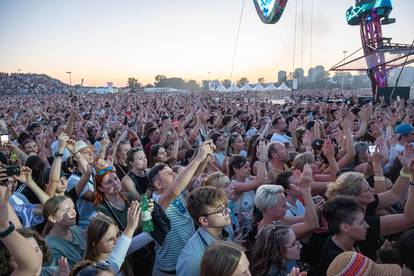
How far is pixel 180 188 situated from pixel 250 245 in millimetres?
803

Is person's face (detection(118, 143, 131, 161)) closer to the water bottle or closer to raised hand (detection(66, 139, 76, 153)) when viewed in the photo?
raised hand (detection(66, 139, 76, 153))

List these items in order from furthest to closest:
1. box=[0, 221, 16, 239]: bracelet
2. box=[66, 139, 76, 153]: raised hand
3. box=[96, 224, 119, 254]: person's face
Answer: box=[66, 139, 76, 153]: raised hand < box=[96, 224, 119, 254]: person's face < box=[0, 221, 16, 239]: bracelet

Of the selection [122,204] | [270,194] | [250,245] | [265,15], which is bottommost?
[250,245]

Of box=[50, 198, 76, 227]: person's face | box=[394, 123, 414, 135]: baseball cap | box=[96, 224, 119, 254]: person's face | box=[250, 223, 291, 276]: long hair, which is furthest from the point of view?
box=[394, 123, 414, 135]: baseball cap

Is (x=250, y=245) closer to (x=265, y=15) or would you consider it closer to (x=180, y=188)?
(x=180, y=188)

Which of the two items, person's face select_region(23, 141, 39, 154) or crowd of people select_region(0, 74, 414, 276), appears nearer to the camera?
crowd of people select_region(0, 74, 414, 276)

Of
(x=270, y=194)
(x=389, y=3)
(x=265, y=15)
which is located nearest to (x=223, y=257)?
(x=270, y=194)

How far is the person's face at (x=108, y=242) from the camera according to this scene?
2.64 metres

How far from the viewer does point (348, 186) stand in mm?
3336

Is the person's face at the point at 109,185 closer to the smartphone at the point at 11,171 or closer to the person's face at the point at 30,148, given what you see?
the smartphone at the point at 11,171

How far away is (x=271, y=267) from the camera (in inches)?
97.3

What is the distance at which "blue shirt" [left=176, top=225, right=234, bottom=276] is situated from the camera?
2492 millimetres

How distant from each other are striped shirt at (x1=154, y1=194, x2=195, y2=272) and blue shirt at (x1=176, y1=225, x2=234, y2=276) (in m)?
0.56

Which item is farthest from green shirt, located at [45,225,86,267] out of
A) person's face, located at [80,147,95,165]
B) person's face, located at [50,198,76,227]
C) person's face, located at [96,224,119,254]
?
person's face, located at [80,147,95,165]
